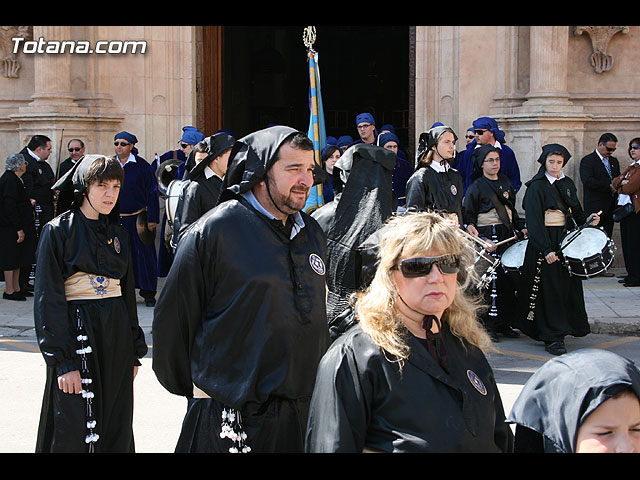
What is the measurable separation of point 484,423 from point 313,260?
4.41 feet

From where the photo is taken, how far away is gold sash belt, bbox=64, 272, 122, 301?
16.7 ft

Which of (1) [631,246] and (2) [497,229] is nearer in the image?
(2) [497,229]

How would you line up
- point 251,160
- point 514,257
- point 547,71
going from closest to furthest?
1. point 251,160
2. point 514,257
3. point 547,71

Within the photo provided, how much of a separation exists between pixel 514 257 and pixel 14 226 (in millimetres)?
6526

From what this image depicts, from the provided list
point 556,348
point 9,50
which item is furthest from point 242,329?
point 9,50

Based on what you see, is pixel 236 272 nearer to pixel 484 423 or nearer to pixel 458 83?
pixel 484 423

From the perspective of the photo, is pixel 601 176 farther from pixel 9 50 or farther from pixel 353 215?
pixel 9 50

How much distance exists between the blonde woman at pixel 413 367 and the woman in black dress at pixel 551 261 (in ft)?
21.1

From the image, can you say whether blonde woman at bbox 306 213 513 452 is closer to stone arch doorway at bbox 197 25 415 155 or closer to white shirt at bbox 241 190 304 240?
white shirt at bbox 241 190 304 240

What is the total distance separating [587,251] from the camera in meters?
9.12

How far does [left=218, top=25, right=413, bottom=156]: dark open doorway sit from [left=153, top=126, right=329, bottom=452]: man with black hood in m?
18.8

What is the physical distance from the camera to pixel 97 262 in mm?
5156

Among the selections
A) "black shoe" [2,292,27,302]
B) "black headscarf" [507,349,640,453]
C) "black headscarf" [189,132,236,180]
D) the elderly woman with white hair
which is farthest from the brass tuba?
"black headscarf" [507,349,640,453]

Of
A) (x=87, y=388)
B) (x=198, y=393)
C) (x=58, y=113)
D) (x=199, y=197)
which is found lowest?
(x=87, y=388)
